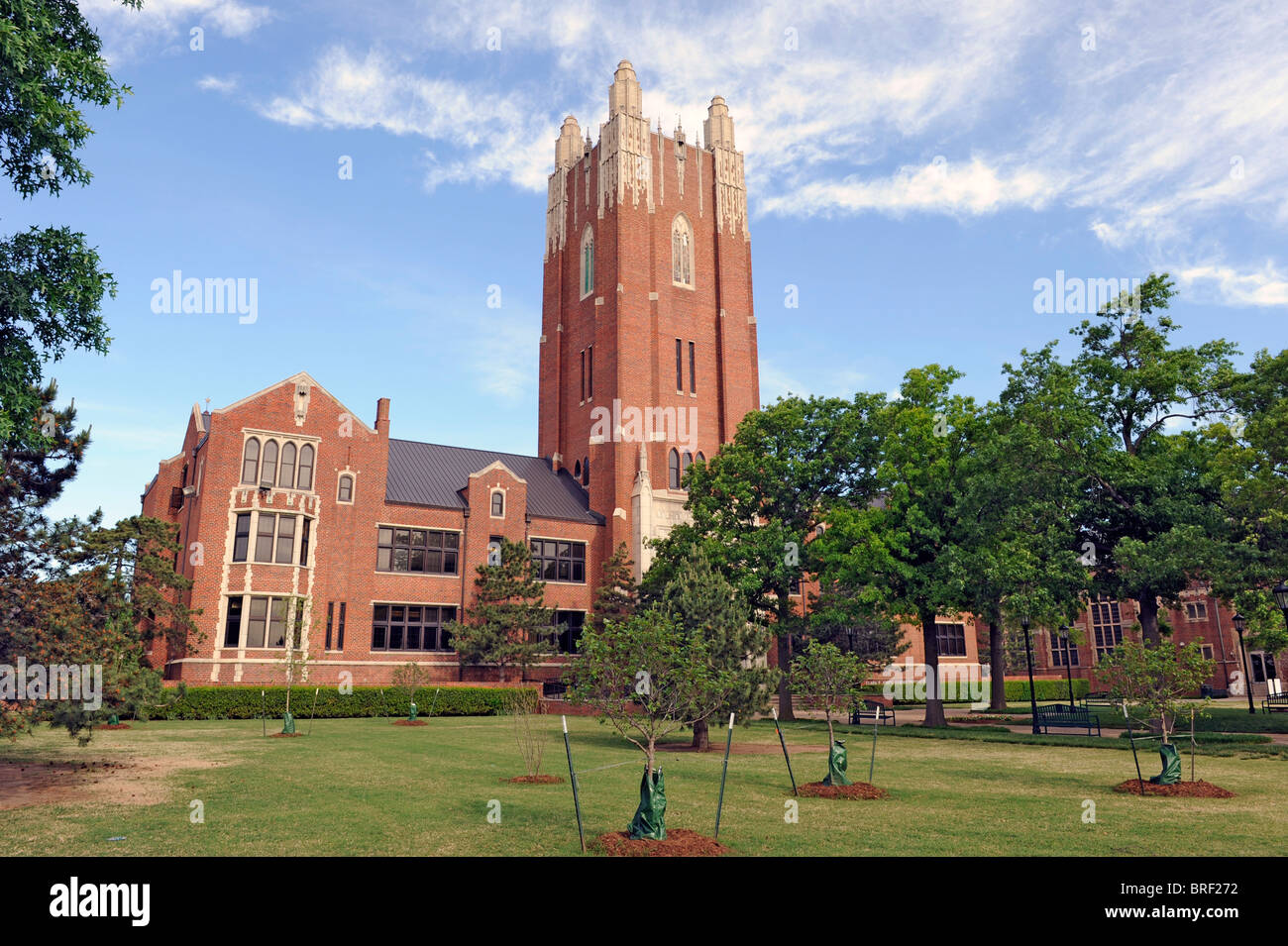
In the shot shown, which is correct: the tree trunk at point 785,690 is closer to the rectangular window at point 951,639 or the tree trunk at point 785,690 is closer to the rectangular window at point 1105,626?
the rectangular window at point 951,639

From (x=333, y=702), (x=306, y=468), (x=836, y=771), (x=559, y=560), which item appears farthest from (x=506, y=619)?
(x=836, y=771)

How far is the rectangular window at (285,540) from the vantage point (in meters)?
40.8

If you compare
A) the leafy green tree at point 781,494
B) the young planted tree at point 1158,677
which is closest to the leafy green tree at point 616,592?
the leafy green tree at point 781,494

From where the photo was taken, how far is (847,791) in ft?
51.0

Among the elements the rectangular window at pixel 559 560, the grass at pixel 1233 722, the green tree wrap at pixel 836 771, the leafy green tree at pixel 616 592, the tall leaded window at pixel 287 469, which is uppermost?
the tall leaded window at pixel 287 469

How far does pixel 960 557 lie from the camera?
98.7 feet

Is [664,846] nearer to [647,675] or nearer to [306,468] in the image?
[647,675]

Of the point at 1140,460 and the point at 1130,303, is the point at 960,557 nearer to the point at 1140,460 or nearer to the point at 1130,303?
the point at 1140,460

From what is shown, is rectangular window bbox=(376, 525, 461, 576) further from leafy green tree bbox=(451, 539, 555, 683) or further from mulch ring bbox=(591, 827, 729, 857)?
mulch ring bbox=(591, 827, 729, 857)

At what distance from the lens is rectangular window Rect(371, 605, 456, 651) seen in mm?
43156

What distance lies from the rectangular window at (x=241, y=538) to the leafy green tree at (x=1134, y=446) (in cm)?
3462

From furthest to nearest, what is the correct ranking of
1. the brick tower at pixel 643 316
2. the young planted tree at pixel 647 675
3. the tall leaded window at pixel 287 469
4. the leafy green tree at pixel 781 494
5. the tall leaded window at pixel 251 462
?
the brick tower at pixel 643 316
the tall leaded window at pixel 287 469
the tall leaded window at pixel 251 462
the leafy green tree at pixel 781 494
the young planted tree at pixel 647 675

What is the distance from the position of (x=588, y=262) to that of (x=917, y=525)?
114ft

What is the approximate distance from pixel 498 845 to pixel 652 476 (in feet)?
138
